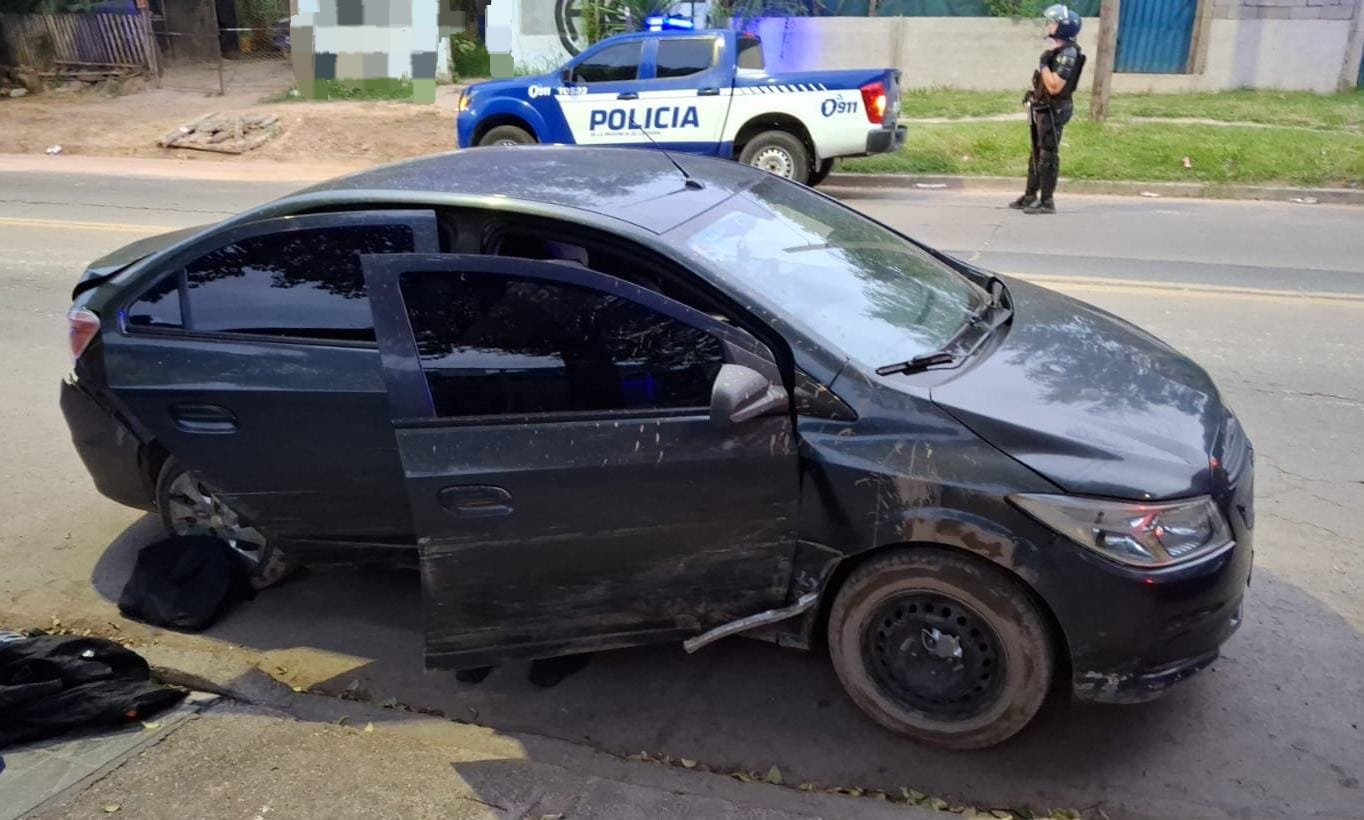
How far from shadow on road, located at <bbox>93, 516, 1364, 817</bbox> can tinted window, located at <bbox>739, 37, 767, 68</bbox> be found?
34.1ft

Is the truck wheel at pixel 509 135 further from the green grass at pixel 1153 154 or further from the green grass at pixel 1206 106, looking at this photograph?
the green grass at pixel 1206 106

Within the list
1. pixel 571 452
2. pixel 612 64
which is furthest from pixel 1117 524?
pixel 612 64

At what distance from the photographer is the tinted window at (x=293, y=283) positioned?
12.9 ft

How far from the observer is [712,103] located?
43.8 ft

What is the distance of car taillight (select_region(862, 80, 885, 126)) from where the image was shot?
12.9 meters

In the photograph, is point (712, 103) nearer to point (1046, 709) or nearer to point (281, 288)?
point (281, 288)

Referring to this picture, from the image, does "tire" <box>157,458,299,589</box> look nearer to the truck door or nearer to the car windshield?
the car windshield

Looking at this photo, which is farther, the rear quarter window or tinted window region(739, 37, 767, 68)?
tinted window region(739, 37, 767, 68)

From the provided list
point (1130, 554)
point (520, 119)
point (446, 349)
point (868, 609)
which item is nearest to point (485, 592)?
point (446, 349)

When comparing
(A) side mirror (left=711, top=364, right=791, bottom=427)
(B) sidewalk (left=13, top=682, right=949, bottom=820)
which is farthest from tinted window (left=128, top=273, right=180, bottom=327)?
(A) side mirror (left=711, top=364, right=791, bottom=427)

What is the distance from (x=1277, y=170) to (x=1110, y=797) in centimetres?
1287

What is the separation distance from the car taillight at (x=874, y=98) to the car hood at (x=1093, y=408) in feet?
31.1

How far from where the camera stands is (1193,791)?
3.30 m

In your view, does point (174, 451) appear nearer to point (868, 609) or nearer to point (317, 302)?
point (317, 302)
